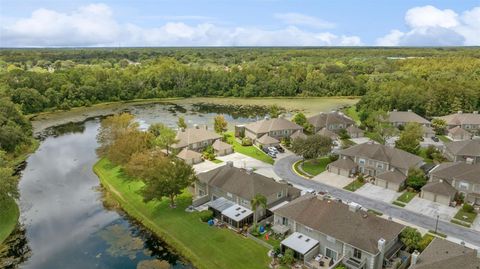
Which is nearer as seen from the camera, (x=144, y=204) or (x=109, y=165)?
(x=144, y=204)

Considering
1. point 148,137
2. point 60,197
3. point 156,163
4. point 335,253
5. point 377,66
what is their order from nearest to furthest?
1. point 335,253
2. point 156,163
3. point 60,197
4. point 148,137
5. point 377,66

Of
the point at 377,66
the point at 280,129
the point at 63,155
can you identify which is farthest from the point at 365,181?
the point at 377,66

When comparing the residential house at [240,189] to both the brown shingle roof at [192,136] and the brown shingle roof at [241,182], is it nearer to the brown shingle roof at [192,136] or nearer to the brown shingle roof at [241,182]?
the brown shingle roof at [241,182]

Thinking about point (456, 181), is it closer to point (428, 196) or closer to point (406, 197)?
point (428, 196)

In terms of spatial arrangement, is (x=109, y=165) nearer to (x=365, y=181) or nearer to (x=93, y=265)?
(x=93, y=265)

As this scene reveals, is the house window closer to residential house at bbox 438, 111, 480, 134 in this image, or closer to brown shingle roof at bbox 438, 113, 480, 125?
residential house at bbox 438, 111, 480, 134

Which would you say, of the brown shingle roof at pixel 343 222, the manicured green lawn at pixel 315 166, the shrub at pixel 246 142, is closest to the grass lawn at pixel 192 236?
the brown shingle roof at pixel 343 222

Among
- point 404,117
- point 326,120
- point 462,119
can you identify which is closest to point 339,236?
point 326,120
